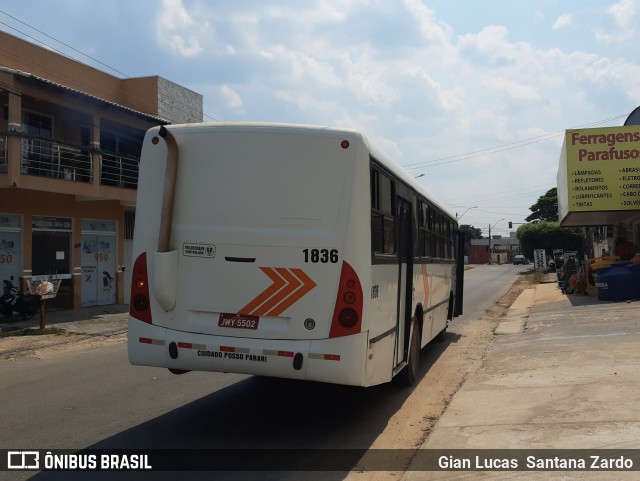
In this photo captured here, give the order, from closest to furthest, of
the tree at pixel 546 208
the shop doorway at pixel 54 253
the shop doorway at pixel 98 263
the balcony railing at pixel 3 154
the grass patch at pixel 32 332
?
the grass patch at pixel 32 332 → the balcony railing at pixel 3 154 → the shop doorway at pixel 54 253 → the shop doorway at pixel 98 263 → the tree at pixel 546 208

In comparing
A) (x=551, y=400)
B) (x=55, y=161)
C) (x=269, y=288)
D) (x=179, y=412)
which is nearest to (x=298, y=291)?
(x=269, y=288)

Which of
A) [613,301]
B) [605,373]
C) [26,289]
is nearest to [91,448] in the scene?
[605,373]

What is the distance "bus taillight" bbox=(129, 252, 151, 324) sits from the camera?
6.23m

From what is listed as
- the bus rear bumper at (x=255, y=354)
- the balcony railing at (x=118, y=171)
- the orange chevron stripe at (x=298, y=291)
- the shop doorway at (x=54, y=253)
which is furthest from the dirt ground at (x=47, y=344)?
the orange chevron stripe at (x=298, y=291)

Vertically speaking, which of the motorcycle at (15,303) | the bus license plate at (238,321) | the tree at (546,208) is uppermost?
the tree at (546,208)

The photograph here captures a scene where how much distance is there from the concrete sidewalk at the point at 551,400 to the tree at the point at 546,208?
7922 cm

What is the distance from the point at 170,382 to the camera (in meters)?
8.90

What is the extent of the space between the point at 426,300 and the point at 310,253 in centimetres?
432

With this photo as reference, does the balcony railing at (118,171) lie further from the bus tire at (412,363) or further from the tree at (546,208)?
the tree at (546,208)

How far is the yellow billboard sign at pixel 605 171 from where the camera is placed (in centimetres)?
2162

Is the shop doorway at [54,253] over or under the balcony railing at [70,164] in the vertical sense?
under

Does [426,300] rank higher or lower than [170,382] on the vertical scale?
higher

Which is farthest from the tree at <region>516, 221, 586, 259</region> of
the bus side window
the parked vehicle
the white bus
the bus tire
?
the white bus

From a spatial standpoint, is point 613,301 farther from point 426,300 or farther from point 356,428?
point 356,428
